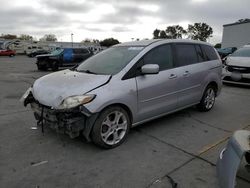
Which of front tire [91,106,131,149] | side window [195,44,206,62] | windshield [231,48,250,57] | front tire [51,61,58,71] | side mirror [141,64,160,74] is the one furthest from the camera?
front tire [51,61,58,71]

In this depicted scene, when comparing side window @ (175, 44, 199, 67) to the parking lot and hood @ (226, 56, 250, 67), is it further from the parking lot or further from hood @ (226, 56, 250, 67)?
hood @ (226, 56, 250, 67)

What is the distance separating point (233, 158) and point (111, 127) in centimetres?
208

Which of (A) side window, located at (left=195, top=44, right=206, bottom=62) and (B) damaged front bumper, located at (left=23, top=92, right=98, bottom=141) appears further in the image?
(A) side window, located at (left=195, top=44, right=206, bottom=62)

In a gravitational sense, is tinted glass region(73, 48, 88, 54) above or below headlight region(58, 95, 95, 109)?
above

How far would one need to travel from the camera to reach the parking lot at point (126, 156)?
9.84ft

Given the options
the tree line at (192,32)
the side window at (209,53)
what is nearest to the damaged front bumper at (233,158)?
the side window at (209,53)

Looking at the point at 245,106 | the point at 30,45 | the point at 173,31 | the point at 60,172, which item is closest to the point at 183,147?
the point at 60,172

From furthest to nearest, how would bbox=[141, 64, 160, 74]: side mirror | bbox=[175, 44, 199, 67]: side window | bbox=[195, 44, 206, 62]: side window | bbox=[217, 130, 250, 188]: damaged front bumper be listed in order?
bbox=[195, 44, 206, 62]: side window
bbox=[175, 44, 199, 67]: side window
bbox=[141, 64, 160, 74]: side mirror
bbox=[217, 130, 250, 188]: damaged front bumper

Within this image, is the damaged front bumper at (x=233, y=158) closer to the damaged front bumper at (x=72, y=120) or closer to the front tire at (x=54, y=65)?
the damaged front bumper at (x=72, y=120)

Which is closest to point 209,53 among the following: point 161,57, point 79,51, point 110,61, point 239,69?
point 161,57

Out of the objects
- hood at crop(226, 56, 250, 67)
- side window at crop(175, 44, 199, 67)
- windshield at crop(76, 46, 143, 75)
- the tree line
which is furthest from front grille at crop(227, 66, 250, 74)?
the tree line

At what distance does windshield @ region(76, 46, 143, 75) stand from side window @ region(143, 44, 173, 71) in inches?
8.6

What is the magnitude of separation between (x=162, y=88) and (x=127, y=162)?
1597 mm

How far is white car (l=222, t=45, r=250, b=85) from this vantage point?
28.6 ft
